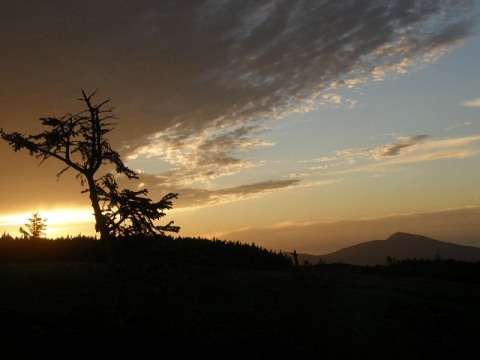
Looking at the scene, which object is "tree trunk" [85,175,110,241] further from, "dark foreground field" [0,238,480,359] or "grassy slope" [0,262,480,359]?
"grassy slope" [0,262,480,359]

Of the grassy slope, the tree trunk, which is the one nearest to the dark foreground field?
the grassy slope

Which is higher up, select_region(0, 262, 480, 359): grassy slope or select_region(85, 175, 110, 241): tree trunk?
select_region(85, 175, 110, 241): tree trunk

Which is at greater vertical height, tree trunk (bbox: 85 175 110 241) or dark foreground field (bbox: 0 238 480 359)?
tree trunk (bbox: 85 175 110 241)

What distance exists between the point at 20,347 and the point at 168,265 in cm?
558

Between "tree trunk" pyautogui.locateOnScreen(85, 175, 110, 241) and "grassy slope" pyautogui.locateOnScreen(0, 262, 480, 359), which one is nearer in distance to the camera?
"grassy slope" pyautogui.locateOnScreen(0, 262, 480, 359)

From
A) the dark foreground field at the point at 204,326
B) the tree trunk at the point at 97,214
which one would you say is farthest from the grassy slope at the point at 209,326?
the tree trunk at the point at 97,214

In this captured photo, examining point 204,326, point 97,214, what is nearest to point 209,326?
point 204,326

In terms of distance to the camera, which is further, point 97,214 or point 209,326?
point 209,326

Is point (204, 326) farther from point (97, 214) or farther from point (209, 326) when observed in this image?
point (97, 214)

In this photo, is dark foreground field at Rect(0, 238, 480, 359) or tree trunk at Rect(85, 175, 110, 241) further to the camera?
tree trunk at Rect(85, 175, 110, 241)

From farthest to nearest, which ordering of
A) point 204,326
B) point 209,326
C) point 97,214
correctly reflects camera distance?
point 209,326 < point 204,326 < point 97,214

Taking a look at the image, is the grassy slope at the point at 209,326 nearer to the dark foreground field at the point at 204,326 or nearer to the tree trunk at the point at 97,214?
the dark foreground field at the point at 204,326

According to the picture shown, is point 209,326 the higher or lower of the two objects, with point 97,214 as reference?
lower

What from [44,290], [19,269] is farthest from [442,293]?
[19,269]
